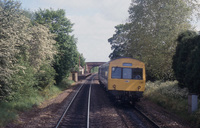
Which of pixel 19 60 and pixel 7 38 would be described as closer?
pixel 7 38

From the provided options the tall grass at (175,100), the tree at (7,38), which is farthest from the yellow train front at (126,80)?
the tree at (7,38)

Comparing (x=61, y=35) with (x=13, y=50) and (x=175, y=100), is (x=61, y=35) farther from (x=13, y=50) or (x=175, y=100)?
(x=175, y=100)

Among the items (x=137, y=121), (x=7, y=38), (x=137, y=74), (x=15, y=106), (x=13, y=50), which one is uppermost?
(x=7, y=38)

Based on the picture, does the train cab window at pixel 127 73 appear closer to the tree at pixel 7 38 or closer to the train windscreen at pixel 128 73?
the train windscreen at pixel 128 73

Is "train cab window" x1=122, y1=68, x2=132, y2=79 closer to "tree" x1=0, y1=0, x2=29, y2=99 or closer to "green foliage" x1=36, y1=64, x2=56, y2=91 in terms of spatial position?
"tree" x1=0, y1=0, x2=29, y2=99

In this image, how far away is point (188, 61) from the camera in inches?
541

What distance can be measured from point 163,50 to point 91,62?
2921 inches

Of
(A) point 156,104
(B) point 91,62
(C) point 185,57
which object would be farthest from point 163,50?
(B) point 91,62

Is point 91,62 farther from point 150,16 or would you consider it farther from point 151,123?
point 151,123

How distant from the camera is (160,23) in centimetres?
1828

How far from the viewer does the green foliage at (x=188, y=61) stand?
38.3 feet

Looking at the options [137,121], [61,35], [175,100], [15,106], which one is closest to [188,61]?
[175,100]

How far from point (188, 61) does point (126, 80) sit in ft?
14.8

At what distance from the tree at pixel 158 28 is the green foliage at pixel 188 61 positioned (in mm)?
2792
